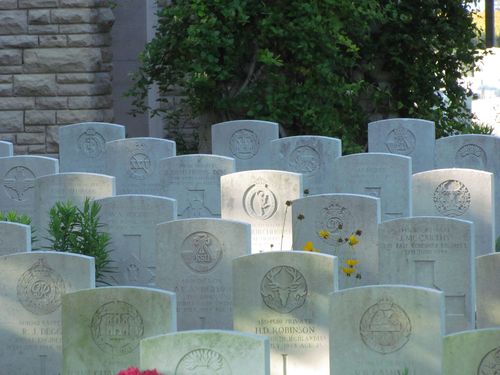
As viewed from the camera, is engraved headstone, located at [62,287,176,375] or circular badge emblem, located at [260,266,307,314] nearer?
engraved headstone, located at [62,287,176,375]

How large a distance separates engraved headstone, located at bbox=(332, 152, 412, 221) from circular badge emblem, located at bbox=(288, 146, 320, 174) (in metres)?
1.13

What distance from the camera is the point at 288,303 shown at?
6.70 metres

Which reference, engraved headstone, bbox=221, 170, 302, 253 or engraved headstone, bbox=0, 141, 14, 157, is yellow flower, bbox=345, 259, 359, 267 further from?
engraved headstone, bbox=0, 141, 14, 157

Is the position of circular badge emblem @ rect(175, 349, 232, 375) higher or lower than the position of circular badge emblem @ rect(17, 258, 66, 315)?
lower

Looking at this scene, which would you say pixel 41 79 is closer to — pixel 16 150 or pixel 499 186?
pixel 16 150

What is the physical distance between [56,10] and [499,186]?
5.54m

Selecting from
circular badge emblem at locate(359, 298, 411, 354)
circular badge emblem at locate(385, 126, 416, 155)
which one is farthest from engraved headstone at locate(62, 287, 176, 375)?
circular badge emblem at locate(385, 126, 416, 155)

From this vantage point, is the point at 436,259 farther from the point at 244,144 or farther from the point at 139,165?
the point at 244,144

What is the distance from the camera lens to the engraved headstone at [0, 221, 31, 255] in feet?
25.4

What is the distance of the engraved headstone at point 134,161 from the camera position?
35.8 ft

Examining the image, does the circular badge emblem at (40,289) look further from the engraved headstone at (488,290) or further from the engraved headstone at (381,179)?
the engraved headstone at (381,179)

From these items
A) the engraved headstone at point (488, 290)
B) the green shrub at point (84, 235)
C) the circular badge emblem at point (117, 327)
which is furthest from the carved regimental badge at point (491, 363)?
the green shrub at point (84, 235)

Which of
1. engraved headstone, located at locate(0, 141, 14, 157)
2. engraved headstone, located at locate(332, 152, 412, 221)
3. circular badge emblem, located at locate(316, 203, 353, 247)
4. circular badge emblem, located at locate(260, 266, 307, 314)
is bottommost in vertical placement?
circular badge emblem, located at locate(260, 266, 307, 314)

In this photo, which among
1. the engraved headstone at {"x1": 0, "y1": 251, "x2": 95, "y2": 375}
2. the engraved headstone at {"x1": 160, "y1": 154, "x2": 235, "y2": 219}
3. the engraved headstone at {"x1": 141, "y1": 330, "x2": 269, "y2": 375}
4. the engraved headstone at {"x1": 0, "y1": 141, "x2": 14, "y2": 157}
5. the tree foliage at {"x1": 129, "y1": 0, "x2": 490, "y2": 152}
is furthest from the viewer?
the tree foliage at {"x1": 129, "y1": 0, "x2": 490, "y2": 152}
